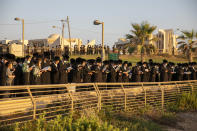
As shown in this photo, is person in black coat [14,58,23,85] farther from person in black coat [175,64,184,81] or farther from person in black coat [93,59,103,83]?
person in black coat [175,64,184,81]

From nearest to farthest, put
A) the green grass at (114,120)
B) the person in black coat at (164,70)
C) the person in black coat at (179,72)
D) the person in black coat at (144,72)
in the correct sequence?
1. the green grass at (114,120)
2. the person in black coat at (144,72)
3. the person in black coat at (164,70)
4. the person in black coat at (179,72)

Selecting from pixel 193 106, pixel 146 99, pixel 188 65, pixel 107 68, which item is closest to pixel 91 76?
pixel 107 68

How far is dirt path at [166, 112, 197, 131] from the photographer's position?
7.40 metres

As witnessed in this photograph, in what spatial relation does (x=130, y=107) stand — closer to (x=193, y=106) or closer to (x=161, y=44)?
(x=193, y=106)

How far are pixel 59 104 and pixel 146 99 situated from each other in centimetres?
382

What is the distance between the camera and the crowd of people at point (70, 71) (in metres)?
9.35

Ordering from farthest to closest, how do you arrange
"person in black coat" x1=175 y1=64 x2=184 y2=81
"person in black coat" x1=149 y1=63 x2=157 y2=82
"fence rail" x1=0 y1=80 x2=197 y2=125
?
"person in black coat" x1=175 y1=64 x2=184 y2=81
"person in black coat" x1=149 y1=63 x2=157 y2=82
"fence rail" x1=0 y1=80 x2=197 y2=125

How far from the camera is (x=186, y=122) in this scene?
812 centimetres

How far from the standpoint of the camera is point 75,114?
19.9ft

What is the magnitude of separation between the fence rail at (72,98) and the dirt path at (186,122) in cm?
92

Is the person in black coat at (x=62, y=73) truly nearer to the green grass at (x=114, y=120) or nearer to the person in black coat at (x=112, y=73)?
the person in black coat at (x=112, y=73)

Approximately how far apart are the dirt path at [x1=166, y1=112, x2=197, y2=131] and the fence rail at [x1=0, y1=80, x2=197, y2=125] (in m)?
0.92

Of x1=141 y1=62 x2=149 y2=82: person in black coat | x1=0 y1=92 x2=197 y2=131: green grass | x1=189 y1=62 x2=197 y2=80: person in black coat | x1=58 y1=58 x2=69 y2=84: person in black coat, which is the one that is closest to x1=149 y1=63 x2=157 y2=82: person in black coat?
x1=141 y1=62 x2=149 y2=82: person in black coat

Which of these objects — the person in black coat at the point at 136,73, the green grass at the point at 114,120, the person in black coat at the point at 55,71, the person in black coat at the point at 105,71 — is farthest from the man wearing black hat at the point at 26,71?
the person in black coat at the point at 136,73
